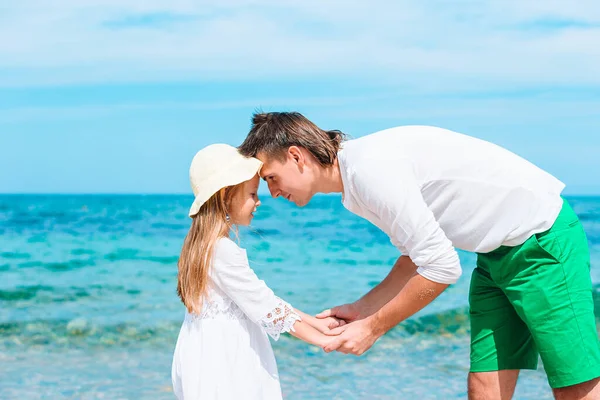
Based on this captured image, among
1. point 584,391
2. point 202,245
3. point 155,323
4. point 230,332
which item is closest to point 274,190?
point 202,245

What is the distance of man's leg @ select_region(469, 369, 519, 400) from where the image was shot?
3561mm

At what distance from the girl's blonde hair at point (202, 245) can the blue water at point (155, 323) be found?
194 millimetres

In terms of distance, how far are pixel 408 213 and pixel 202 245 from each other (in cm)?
89

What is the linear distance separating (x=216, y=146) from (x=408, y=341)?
4.76 metres

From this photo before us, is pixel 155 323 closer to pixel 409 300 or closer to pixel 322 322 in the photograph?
pixel 322 322

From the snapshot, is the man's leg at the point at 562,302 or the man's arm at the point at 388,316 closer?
the man's arm at the point at 388,316

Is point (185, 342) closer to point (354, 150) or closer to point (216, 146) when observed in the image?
point (216, 146)

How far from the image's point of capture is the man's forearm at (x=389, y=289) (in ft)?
11.8

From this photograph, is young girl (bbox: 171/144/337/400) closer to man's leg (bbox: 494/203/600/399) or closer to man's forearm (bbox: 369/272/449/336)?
man's forearm (bbox: 369/272/449/336)

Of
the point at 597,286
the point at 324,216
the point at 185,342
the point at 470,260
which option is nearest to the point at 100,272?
the point at 470,260

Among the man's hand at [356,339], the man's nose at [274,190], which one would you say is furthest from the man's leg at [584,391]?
the man's nose at [274,190]

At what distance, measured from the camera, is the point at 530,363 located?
3602mm

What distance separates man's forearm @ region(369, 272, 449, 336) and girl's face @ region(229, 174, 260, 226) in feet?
2.32

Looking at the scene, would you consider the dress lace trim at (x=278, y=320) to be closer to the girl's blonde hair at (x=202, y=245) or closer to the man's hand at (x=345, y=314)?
the girl's blonde hair at (x=202, y=245)
